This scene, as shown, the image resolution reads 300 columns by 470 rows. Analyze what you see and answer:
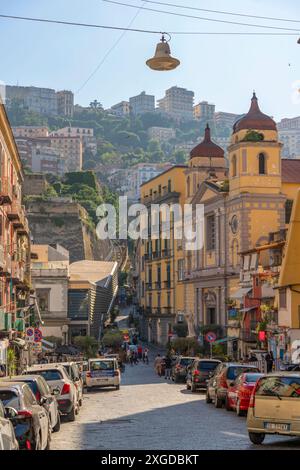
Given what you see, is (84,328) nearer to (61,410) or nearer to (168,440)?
(61,410)

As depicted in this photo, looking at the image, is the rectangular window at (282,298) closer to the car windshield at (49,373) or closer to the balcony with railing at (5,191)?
the balcony with railing at (5,191)

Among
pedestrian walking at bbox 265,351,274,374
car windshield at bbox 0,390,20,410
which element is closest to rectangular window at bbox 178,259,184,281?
pedestrian walking at bbox 265,351,274,374

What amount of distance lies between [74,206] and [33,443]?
362ft

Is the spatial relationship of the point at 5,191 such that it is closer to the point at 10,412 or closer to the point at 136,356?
the point at 10,412

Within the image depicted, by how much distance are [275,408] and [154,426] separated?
456cm

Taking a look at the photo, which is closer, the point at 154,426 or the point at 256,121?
the point at 154,426

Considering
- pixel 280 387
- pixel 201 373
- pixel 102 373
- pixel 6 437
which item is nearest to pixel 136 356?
pixel 102 373

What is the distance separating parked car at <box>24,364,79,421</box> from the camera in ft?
71.6

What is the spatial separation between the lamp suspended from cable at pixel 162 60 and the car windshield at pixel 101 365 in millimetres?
19562

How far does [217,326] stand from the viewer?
2539 inches

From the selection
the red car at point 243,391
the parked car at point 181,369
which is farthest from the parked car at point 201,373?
the red car at point 243,391

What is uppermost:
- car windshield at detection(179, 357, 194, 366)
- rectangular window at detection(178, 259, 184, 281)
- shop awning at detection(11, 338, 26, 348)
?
rectangular window at detection(178, 259, 184, 281)

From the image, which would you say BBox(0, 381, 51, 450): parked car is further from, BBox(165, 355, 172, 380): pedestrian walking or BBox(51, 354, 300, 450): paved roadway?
BBox(165, 355, 172, 380): pedestrian walking

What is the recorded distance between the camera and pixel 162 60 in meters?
18.7
